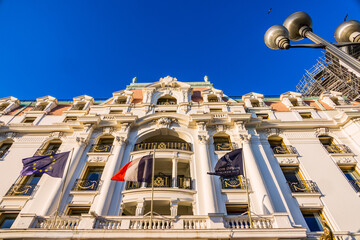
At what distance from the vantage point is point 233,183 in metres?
14.6

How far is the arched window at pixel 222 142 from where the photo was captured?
17389 millimetres

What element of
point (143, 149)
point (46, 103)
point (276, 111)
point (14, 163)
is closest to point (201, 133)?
point (143, 149)

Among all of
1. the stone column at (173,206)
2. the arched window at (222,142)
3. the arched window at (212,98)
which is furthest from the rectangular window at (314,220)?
the arched window at (212,98)

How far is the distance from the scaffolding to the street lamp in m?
26.8

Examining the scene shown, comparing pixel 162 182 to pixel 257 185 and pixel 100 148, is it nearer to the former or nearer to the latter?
pixel 257 185

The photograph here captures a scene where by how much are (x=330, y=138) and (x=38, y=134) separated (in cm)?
2677

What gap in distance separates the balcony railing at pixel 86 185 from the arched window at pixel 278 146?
1421 cm

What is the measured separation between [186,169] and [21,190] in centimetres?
1181

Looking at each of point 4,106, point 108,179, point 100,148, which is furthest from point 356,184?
point 4,106

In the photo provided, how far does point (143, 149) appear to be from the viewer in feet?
58.7

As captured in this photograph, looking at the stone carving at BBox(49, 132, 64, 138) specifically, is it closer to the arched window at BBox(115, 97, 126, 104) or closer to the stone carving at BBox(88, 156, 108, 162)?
the stone carving at BBox(88, 156, 108, 162)

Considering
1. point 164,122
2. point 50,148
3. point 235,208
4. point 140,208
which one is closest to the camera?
point 140,208

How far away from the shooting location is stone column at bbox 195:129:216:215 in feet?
41.8

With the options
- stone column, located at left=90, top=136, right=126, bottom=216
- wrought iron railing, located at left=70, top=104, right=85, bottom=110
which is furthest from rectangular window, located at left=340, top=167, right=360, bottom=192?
wrought iron railing, located at left=70, top=104, right=85, bottom=110
